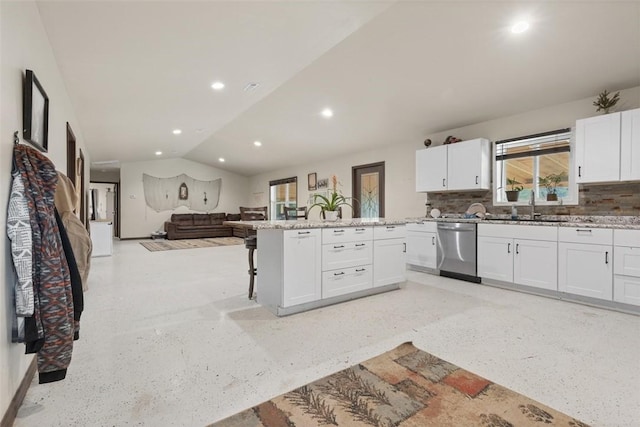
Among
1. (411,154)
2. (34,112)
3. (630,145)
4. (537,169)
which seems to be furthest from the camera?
(411,154)

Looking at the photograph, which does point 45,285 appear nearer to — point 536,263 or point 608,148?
point 536,263

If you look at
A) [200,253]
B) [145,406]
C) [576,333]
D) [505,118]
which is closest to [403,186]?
[505,118]

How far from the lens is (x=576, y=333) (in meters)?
2.43

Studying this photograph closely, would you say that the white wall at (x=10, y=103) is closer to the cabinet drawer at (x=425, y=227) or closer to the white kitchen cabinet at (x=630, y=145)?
the cabinet drawer at (x=425, y=227)

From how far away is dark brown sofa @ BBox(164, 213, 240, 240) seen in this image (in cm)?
957

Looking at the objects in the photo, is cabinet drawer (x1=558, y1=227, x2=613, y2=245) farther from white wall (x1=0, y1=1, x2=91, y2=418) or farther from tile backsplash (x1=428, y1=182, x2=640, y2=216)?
white wall (x1=0, y1=1, x2=91, y2=418)

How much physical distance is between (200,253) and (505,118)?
6.28 meters

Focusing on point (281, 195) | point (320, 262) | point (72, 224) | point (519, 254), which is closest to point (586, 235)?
point (519, 254)

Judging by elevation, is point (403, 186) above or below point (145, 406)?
above

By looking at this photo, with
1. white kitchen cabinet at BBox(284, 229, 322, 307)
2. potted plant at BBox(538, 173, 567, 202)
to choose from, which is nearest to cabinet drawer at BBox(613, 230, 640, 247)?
potted plant at BBox(538, 173, 567, 202)

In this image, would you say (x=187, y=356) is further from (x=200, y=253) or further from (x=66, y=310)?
(x=200, y=253)

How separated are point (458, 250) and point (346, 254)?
1.90 metres

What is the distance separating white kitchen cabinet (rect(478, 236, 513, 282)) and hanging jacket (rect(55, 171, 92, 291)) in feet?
14.0

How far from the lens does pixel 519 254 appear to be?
3.59m
